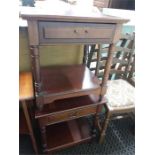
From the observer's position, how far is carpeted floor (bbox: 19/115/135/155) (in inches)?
Result: 51.8

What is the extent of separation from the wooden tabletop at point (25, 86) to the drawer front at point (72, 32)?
34 centimetres

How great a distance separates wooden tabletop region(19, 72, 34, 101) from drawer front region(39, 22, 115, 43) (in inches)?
13.4

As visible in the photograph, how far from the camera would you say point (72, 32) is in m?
0.76

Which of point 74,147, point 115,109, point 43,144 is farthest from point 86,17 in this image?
point 74,147

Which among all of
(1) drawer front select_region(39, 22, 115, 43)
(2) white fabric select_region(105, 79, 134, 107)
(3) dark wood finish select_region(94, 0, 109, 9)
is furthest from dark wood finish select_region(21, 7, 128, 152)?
(3) dark wood finish select_region(94, 0, 109, 9)

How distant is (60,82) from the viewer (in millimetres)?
1083

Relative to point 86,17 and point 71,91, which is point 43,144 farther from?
point 86,17

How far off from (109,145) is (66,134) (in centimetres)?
41

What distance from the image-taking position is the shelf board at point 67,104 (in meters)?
1.01

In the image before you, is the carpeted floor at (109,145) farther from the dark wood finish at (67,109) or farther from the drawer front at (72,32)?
the drawer front at (72,32)

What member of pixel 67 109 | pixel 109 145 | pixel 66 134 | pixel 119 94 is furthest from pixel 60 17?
pixel 109 145

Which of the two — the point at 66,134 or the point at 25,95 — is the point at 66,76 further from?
the point at 66,134
